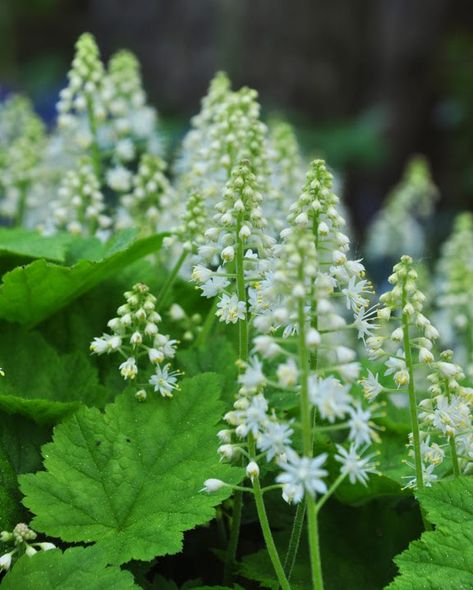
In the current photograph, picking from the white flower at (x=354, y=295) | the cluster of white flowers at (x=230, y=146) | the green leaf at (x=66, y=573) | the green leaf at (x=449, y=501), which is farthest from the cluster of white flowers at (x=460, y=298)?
the green leaf at (x=66, y=573)

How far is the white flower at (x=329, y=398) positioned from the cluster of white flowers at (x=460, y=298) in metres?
2.09

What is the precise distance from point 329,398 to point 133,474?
777 mm

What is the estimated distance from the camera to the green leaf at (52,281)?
248 cm

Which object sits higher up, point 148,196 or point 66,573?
point 148,196

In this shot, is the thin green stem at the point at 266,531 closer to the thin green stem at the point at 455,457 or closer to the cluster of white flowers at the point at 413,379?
the cluster of white flowers at the point at 413,379

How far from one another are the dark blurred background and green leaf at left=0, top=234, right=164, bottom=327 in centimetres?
589

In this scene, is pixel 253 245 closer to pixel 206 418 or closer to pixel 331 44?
pixel 206 418

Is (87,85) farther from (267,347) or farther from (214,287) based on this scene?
(267,347)

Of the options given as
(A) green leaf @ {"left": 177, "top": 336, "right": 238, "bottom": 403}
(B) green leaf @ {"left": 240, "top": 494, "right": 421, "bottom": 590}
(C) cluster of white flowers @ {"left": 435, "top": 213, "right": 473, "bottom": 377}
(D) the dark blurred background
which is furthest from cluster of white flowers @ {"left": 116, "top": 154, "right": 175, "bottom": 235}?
(D) the dark blurred background

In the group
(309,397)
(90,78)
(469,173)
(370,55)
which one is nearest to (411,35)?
(370,55)

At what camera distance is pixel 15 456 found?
223cm

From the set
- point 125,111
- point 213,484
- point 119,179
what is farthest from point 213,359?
point 125,111

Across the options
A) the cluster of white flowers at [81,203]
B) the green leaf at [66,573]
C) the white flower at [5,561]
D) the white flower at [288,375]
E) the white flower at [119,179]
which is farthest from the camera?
the white flower at [119,179]

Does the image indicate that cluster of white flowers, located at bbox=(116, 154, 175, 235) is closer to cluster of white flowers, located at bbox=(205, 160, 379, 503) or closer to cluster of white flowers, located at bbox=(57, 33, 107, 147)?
cluster of white flowers, located at bbox=(57, 33, 107, 147)
